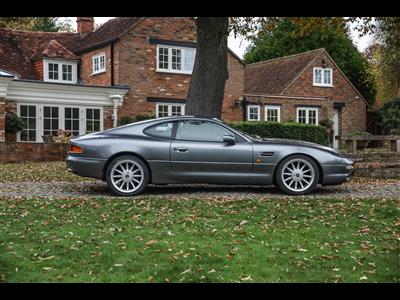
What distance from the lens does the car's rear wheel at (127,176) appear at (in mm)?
→ 10055

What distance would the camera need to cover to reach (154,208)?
845 centimetres

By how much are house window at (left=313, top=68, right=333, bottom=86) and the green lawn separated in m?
25.2

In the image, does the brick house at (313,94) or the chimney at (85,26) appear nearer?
the chimney at (85,26)

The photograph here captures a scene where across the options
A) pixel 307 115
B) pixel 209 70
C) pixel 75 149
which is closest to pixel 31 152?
pixel 209 70


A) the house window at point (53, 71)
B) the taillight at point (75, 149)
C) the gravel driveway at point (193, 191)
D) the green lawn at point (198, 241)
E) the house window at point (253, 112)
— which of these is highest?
the house window at point (53, 71)

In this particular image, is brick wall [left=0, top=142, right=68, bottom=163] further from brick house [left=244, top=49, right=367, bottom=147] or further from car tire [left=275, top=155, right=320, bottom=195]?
brick house [left=244, top=49, right=367, bottom=147]

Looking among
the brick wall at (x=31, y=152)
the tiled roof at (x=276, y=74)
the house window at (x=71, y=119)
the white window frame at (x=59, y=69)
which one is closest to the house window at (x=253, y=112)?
the tiled roof at (x=276, y=74)

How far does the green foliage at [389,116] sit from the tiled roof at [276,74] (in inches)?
202

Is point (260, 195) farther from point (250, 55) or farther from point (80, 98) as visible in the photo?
point (250, 55)

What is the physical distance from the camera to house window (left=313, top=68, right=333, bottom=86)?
33.5 m

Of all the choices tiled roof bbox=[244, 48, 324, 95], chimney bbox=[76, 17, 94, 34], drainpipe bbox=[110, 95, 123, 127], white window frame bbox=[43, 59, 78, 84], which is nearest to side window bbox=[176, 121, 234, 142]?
drainpipe bbox=[110, 95, 123, 127]

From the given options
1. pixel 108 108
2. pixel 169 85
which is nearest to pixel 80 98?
pixel 108 108

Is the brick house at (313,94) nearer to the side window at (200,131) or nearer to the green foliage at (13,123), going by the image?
the green foliage at (13,123)
